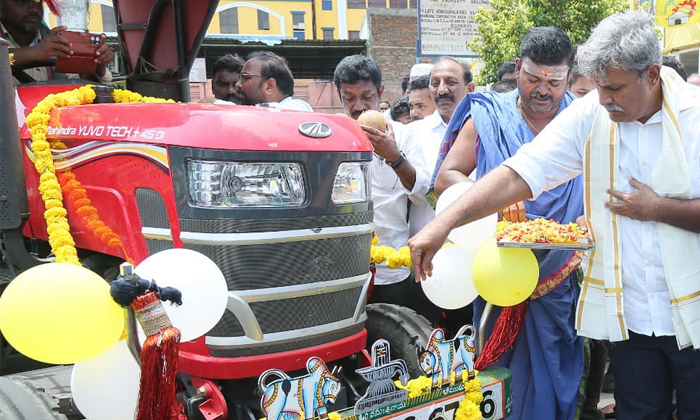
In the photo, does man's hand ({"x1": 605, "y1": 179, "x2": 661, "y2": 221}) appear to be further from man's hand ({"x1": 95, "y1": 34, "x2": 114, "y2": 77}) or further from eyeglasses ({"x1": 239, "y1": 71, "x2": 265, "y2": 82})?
man's hand ({"x1": 95, "y1": 34, "x2": 114, "y2": 77})

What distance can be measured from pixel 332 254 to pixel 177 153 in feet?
2.11

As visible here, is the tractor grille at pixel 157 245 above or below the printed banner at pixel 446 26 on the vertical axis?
below

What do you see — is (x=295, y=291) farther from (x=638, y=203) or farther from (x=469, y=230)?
(x=638, y=203)

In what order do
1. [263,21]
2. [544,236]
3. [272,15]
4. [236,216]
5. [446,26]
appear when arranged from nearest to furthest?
[236,216] → [544,236] → [446,26] → [272,15] → [263,21]

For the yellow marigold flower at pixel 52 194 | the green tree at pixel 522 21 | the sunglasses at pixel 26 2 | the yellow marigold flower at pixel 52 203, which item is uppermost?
the green tree at pixel 522 21

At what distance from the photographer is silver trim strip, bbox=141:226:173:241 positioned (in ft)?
7.22

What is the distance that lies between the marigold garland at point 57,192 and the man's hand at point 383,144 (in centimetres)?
126

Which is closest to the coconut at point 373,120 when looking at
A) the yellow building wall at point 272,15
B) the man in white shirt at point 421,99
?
the man in white shirt at point 421,99

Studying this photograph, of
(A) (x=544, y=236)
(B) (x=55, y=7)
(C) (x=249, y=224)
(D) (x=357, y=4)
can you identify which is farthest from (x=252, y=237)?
(D) (x=357, y=4)

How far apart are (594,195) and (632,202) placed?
0.56ft

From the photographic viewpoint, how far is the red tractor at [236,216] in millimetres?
2100

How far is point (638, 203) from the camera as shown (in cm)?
215

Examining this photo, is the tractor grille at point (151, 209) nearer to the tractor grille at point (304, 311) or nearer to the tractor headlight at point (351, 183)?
the tractor grille at point (304, 311)

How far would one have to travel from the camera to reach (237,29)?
40.8 m
